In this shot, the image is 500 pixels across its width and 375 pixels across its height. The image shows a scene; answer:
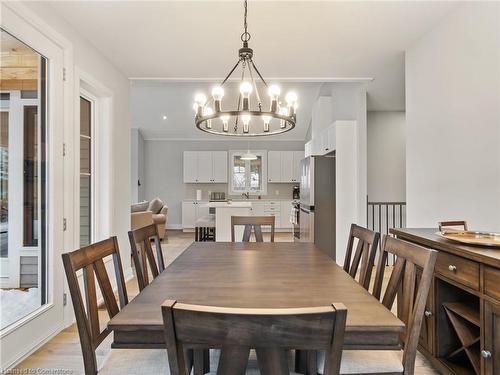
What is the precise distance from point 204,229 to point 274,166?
305 centimetres

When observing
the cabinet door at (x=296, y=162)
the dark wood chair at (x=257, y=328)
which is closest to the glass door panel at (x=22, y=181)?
the dark wood chair at (x=257, y=328)

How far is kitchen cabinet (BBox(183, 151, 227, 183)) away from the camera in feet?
29.2

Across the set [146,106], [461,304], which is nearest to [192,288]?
[461,304]

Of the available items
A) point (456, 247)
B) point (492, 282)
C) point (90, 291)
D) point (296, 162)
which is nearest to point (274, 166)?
point (296, 162)

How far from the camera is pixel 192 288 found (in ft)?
4.77

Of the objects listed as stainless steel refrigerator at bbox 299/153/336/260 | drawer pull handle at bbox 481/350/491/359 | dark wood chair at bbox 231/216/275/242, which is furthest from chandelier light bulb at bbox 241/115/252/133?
stainless steel refrigerator at bbox 299/153/336/260

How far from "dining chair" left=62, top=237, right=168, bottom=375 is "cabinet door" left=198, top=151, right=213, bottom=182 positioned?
744cm

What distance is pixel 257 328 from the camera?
2.30ft

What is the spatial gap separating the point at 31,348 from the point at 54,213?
97 cm

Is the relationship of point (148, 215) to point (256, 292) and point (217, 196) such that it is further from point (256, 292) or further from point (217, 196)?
point (256, 292)

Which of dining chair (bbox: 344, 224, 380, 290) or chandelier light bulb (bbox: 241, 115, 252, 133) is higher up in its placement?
chandelier light bulb (bbox: 241, 115, 252, 133)

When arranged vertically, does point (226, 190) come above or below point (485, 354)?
above

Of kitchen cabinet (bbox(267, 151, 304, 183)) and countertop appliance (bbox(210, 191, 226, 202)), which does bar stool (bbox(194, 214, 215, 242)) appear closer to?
countertop appliance (bbox(210, 191, 226, 202))

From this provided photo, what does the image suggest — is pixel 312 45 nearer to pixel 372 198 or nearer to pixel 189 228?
pixel 372 198
